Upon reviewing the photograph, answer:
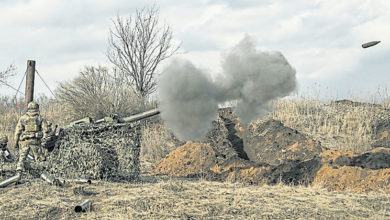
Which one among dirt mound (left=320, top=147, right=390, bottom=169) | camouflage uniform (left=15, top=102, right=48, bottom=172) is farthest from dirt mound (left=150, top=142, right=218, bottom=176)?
camouflage uniform (left=15, top=102, right=48, bottom=172)

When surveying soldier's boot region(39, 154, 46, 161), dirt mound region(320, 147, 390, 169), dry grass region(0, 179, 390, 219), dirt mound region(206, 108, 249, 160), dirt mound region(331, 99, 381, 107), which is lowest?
dry grass region(0, 179, 390, 219)

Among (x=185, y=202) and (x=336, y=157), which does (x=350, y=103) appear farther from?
(x=185, y=202)

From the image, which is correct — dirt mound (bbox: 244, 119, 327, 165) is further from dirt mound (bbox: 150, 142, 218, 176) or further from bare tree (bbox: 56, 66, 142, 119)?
bare tree (bbox: 56, 66, 142, 119)

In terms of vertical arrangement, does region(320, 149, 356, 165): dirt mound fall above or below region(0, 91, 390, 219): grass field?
above

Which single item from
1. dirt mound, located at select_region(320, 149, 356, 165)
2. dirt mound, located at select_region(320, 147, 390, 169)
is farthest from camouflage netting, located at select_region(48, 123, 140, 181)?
dirt mound, located at select_region(320, 147, 390, 169)

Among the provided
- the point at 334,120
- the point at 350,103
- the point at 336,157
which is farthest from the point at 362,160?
the point at 350,103

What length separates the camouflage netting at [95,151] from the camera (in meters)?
10.7

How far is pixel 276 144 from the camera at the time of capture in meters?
16.0

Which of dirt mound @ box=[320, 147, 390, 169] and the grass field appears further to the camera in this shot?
dirt mound @ box=[320, 147, 390, 169]

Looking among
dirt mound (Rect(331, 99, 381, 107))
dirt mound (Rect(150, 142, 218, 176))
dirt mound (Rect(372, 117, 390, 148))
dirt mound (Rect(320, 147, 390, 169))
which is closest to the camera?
dirt mound (Rect(320, 147, 390, 169))

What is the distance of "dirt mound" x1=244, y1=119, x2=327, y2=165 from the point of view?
15164 millimetres

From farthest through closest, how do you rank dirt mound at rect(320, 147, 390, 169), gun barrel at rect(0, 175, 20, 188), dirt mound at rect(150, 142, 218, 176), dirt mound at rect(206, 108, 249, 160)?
dirt mound at rect(206, 108, 249, 160), dirt mound at rect(150, 142, 218, 176), dirt mound at rect(320, 147, 390, 169), gun barrel at rect(0, 175, 20, 188)

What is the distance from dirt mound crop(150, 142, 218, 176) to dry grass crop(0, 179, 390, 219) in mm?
4391

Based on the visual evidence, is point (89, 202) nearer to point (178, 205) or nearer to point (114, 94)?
point (178, 205)
